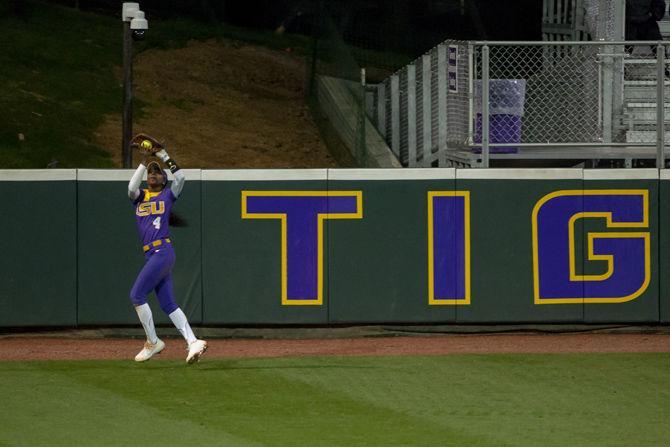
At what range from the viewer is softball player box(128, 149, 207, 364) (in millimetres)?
11945

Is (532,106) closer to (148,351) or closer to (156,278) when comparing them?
(156,278)

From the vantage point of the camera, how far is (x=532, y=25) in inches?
1035

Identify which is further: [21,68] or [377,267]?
[21,68]

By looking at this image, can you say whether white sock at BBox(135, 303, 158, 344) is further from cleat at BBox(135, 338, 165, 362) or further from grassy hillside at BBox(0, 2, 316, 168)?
grassy hillside at BBox(0, 2, 316, 168)

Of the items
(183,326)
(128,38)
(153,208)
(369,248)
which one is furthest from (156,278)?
(128,38)

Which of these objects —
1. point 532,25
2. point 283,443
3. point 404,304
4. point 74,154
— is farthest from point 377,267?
point 532,25

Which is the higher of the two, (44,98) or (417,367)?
(44,98)

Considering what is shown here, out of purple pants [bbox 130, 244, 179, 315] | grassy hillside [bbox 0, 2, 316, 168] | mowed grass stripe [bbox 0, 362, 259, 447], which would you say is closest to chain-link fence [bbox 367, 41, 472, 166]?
purple pants [bbox 130, 244, 179, 315]

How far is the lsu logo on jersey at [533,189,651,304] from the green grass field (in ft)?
5.62

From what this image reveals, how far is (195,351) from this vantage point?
11766 mm

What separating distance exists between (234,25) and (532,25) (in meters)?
6.77

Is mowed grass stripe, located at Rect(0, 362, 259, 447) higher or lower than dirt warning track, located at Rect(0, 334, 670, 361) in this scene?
lower

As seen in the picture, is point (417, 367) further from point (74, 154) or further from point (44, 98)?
point (44, 98)

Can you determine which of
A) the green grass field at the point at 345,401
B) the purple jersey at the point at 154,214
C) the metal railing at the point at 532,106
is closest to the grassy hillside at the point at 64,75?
the metal railing at the point at 532,106
